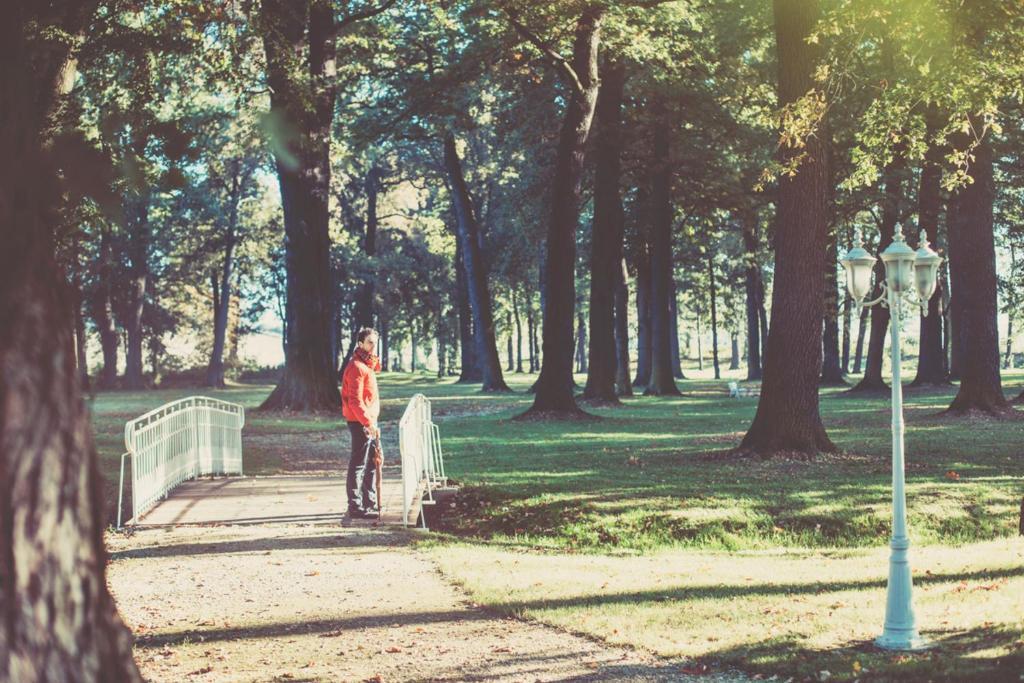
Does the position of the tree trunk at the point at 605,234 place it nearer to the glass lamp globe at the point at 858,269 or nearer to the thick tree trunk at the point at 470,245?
the thick tree trunk at the point at 470,245

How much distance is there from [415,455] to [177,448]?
448cm

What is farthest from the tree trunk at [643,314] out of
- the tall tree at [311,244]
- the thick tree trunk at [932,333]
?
the tall tree at [311,244]

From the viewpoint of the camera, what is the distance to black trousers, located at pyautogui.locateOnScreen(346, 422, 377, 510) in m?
13.1

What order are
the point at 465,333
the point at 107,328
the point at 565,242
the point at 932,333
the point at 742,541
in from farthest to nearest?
the point at 107,328 < the point at 465,333 < the point at 932,333 < the point at 565,242 < the point at 742,541

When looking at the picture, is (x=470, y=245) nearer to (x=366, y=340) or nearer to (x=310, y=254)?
(x=310, y=254)

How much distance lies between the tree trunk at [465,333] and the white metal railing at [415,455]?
4123 centimetres

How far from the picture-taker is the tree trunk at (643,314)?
44.2 meters

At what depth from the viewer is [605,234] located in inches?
1283

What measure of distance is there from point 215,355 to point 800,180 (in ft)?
157

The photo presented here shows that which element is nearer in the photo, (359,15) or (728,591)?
(728,591)

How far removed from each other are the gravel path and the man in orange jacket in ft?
3.55

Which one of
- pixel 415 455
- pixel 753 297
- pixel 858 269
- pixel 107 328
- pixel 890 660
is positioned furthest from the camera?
pixel 107 328

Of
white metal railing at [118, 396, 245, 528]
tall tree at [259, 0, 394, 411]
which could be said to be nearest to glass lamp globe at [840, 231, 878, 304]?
white metal railing at [118, 396, 245, 528]

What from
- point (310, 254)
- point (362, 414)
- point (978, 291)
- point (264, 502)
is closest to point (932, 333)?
point (978, 291)
